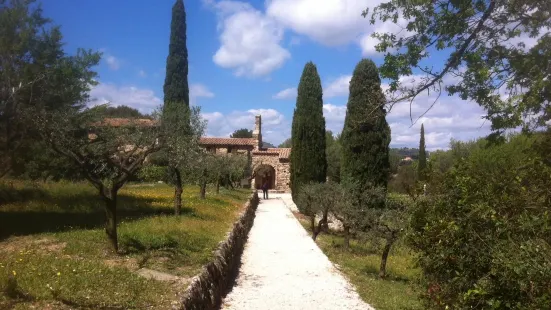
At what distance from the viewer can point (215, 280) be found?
817 centimetres

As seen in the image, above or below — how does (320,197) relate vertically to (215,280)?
above

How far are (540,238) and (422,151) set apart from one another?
44.9 metres

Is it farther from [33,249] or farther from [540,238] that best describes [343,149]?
[540,238]

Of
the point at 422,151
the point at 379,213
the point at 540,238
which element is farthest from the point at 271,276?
the point at 422,151

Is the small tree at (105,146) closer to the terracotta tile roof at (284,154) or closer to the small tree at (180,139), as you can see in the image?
the small tree at (180,139)

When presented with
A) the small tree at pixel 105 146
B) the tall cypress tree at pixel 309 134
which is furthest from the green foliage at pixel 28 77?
the tall cypress tree at pixel 309 134

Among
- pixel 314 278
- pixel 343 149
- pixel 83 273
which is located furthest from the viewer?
pixel 343 149

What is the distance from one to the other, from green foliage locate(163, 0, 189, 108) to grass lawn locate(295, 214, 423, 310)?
1883 cm

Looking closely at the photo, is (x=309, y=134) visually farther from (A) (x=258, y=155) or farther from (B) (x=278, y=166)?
(A) (x=258, y=155)

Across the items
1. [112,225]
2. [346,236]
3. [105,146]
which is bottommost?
[346,236]

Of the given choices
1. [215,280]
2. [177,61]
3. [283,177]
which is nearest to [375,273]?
[215,280]

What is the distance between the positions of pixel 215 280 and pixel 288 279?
2353 mm

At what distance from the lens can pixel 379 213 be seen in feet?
41.8

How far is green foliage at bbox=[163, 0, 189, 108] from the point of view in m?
32.3
